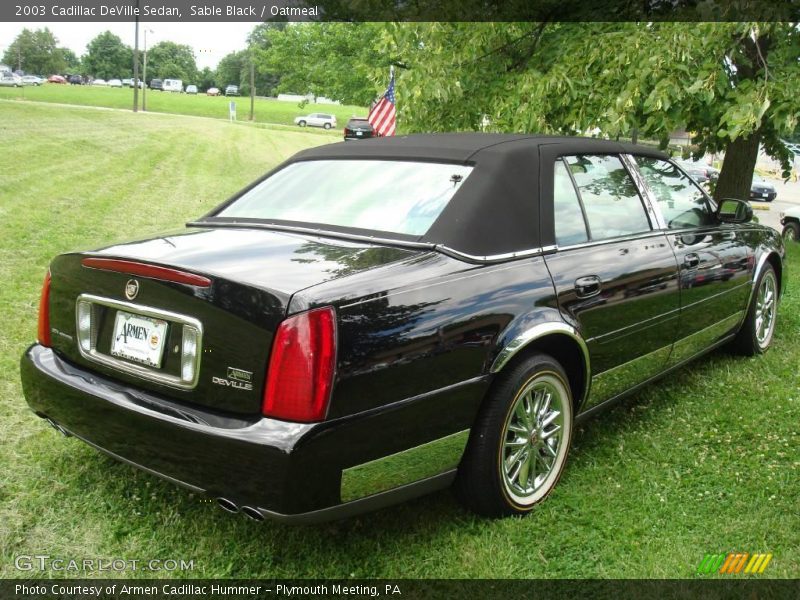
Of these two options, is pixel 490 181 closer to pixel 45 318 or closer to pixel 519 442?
pixel 519 442

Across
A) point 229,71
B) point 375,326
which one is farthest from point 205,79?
point 375,326

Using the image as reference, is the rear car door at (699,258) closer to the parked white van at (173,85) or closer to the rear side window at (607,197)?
the rear side window at (607,197)

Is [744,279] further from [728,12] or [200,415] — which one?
[200,415]

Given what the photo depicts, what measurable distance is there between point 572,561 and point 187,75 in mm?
125972

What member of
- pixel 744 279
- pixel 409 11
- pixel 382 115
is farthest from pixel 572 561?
pixel 382 115

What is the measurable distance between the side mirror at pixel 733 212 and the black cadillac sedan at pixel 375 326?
91 centimetres

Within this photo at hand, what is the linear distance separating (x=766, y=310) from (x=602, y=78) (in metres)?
3.27

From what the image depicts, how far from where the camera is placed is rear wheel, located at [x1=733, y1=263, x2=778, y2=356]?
524 cm

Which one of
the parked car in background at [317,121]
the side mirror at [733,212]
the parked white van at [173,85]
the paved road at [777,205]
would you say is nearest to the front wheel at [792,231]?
the paved road at [777,205]

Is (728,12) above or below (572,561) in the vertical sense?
above

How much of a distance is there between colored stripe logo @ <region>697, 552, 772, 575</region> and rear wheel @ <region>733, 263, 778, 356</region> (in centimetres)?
266

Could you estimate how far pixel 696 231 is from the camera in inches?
173

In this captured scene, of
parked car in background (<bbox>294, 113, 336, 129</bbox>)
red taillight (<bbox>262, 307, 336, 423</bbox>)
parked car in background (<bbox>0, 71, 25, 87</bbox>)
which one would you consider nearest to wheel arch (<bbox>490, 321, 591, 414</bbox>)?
red taillight (<bbox>262, 307, 336, 423</bbox>)

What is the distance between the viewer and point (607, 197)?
3.78 meters
